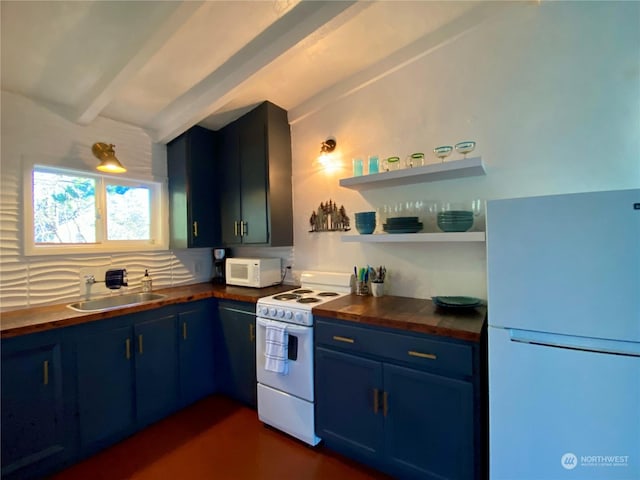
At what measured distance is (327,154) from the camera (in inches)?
103

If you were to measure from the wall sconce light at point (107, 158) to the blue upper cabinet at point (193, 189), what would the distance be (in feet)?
1.82

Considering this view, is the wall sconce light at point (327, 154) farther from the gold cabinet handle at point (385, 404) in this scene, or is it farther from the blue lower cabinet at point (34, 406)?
the blue lower cabinet at point (34, 406)

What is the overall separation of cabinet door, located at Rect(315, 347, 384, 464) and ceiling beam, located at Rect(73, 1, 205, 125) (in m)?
2.05

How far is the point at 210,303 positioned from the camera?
2.57 metres

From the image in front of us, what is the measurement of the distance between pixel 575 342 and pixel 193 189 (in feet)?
9.78

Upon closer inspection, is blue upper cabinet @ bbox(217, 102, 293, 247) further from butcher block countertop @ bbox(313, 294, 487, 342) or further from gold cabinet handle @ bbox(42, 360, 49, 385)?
gold cabinet handle @ bbox(42, 360, 49, 385)

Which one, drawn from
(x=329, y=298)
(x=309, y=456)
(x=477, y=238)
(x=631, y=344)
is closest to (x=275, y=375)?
(x=309, y=456)

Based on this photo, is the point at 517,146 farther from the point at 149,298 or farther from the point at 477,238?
the point at 149,298

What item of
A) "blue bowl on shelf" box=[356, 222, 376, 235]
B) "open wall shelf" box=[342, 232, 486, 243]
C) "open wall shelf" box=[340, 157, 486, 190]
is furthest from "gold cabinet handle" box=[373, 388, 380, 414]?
"open wall shelf" box=[340, 157, 486, 190]

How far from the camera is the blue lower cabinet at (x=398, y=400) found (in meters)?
1.43

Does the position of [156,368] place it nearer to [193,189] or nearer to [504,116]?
[193,189]

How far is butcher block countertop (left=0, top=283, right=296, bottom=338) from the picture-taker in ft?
5.38

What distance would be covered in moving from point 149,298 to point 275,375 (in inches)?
53.1

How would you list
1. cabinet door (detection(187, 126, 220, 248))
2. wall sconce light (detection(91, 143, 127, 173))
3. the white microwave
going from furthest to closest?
cabinet door (detection(187, 126, 220, 248))
the white microwave
wall sconce light (detection(91, 143, 127, 173))
